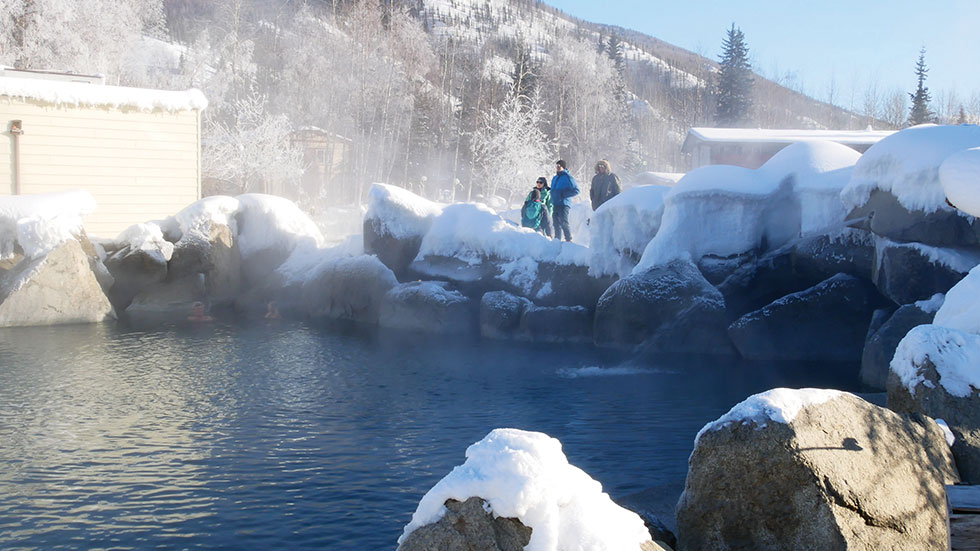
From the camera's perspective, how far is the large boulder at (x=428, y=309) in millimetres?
14453

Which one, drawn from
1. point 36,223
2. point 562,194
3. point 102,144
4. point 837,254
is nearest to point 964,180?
point 837,254

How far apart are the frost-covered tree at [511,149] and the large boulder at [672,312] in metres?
23.4

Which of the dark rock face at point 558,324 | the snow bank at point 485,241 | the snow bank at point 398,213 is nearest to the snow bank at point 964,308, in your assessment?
the dark rock face at point 558,324

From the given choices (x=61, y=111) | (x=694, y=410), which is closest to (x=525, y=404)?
(x=694, y=410)

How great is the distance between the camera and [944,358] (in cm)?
570

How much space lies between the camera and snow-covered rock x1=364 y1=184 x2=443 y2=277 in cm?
1623

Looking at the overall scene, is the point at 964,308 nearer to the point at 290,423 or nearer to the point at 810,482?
the point at 810,482

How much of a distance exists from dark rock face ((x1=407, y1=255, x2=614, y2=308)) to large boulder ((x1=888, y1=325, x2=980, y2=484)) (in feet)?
26.6

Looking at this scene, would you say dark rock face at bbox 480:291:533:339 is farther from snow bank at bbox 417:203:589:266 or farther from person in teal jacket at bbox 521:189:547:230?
person in teal jacket at bbox 521:189:547:230

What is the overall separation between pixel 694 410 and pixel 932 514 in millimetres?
4870

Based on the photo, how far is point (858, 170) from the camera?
1131 cm

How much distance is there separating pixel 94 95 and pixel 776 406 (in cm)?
1820

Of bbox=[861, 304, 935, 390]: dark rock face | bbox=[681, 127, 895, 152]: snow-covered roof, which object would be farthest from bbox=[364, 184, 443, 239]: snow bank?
bbox=[681, 127, 895, 152]: snow-covered roof

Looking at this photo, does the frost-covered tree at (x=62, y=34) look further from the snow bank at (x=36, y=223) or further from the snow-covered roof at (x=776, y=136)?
the snow-covered roof at (x=776, y=136)
